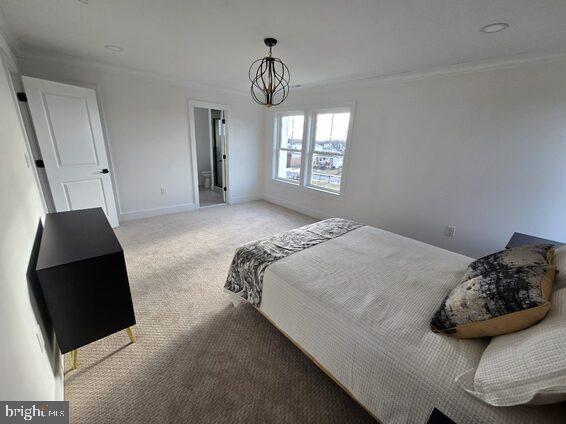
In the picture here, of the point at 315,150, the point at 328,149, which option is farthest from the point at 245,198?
the point at 328,149

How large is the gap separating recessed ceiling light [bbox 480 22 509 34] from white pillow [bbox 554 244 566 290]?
1587mm

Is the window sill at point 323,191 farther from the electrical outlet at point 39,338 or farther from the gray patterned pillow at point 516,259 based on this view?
the electrical outlet at point 39,338

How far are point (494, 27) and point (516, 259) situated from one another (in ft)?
5.62

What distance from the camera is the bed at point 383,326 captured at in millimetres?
897

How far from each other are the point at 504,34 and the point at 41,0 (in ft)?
11.2

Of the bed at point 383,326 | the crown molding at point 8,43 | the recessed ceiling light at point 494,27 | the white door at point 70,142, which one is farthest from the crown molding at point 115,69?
the recessed ceiling light at point 494,27

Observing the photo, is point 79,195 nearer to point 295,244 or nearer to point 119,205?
point 119,205

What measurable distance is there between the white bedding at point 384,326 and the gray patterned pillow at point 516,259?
0.22 meters

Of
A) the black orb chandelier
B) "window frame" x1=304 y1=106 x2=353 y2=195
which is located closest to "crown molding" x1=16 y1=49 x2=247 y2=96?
the black orb chandelier

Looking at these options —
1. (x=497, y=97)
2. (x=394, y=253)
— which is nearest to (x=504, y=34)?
(x=497, y=97)

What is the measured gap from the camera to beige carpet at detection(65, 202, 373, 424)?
1.26 meters

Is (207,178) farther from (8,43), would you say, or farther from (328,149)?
(8,43)

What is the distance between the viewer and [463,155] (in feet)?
8.74

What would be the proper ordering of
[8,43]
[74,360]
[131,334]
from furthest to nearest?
[8,43] < [131,334] < [74,360]
